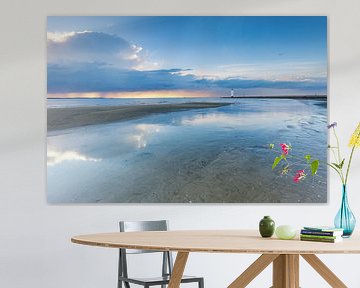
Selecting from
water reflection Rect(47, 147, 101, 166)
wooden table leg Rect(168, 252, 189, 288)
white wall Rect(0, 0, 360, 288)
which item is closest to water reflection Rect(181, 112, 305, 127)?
white wall Rect(0, 0, 360, 288)

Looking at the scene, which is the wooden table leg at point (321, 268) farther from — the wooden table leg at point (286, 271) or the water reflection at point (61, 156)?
the water reflection at point (61, 156)

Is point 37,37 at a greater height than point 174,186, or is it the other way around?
point 37,37

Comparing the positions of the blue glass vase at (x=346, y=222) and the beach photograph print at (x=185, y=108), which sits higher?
the beach photograph print at (x=185, y=108)

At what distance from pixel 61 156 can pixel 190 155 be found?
1.00 metres

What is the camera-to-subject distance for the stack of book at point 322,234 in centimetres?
423

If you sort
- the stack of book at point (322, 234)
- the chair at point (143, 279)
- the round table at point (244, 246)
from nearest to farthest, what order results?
the round table at point (244, 246) → the stack of book at point (322, 234) → the chair at point (143, 279)

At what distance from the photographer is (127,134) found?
651 cm

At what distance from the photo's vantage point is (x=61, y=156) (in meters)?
6.45

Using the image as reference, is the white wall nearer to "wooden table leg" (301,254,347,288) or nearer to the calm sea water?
the calm sea water

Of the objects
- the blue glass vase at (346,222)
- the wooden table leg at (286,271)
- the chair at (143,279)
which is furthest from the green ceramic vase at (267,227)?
the chair at (143,279)

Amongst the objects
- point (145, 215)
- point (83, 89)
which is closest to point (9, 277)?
point (145, 215)

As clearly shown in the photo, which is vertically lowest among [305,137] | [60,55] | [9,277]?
[9,277]

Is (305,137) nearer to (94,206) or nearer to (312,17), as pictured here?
(312,17)

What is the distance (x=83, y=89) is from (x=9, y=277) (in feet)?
5.11
